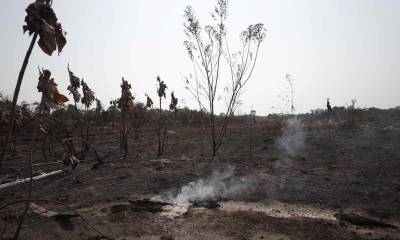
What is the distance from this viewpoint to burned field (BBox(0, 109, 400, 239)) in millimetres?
5074

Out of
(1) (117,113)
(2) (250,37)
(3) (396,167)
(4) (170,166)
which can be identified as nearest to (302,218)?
(3) (396,167)

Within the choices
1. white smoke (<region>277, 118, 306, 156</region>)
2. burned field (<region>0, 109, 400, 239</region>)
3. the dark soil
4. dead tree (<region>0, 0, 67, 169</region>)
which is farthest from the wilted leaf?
white smoke (<region>277, 118, 306, 156</region>)

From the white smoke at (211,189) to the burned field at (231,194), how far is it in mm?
22

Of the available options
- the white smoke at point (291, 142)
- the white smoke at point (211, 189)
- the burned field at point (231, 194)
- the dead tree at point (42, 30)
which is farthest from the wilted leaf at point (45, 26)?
the white smoke at point (291, 142)

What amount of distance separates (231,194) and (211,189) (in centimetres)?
49

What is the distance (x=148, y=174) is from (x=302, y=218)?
4097 mm

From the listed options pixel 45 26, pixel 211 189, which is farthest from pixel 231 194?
pixel 45 26

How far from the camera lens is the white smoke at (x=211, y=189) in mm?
6607

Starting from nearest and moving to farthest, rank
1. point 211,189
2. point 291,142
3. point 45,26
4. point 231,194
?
1. point 45,26
2. point 231,194
3. point 211,189
4. point 291,142

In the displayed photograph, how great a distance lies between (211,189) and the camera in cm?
711

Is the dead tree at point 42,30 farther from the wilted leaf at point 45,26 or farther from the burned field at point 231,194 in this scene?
the burned field at point 231,194

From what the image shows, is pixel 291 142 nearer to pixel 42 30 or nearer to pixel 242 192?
pixel 242 192

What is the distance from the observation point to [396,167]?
25.4 ft

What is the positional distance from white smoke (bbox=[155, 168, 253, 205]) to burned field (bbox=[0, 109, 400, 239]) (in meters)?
0.02
